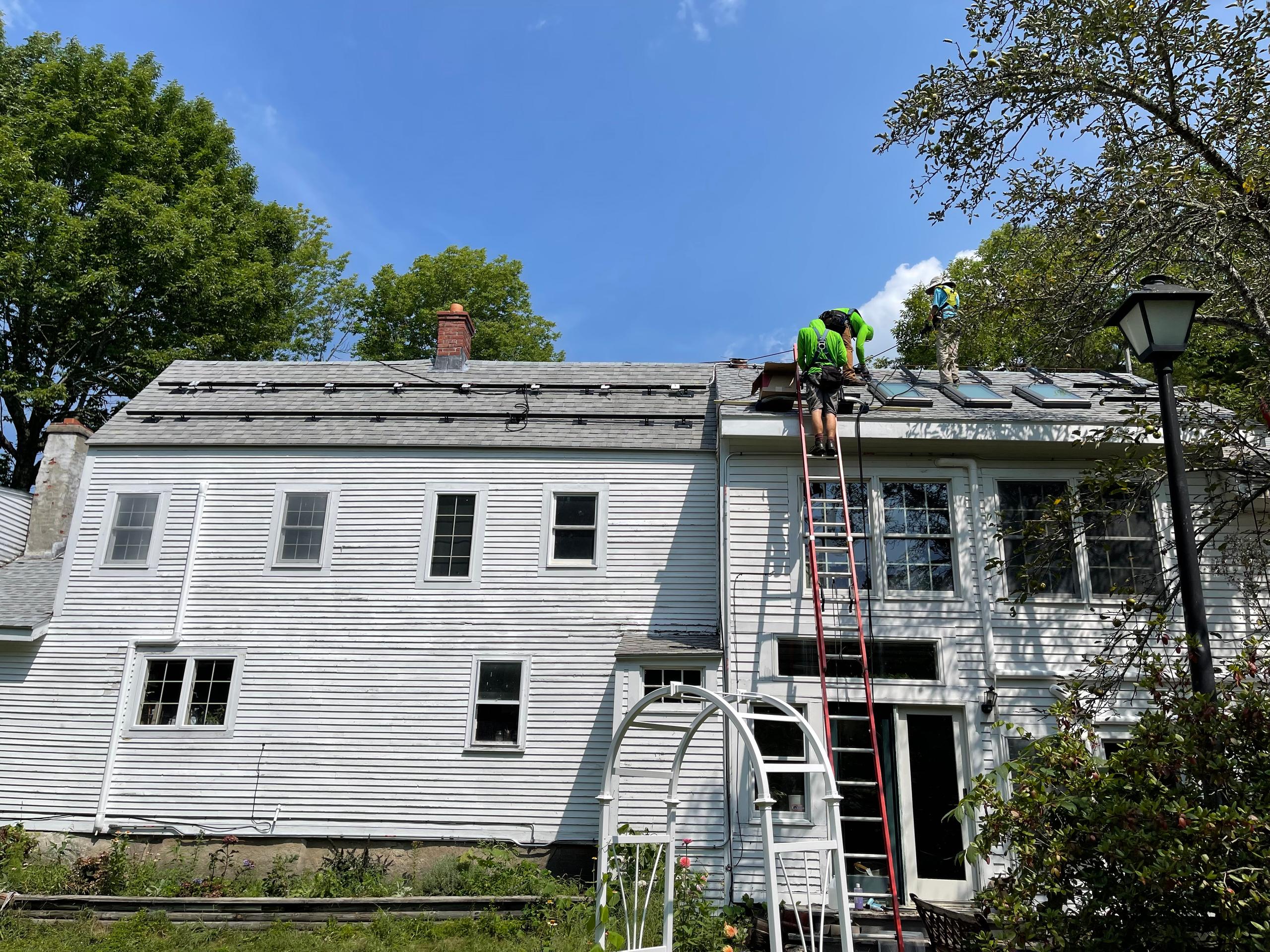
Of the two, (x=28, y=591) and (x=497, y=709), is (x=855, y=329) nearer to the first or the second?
(x=497, y=709)

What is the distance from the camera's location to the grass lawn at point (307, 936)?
9055mm

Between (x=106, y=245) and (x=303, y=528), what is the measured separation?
13808mm

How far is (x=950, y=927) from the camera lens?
21.4 feet

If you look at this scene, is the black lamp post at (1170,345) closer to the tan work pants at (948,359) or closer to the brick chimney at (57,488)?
the tan work pants at (948,359)

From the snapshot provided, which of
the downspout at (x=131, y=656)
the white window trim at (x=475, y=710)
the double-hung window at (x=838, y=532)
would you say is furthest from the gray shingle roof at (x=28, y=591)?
the double-hung window at (x=838, y=532)

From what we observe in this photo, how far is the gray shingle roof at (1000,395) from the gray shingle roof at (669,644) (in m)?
3.08

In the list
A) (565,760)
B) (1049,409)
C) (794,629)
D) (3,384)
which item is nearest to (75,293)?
(3,384)

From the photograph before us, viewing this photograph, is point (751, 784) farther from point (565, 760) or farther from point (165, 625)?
point (165, 625)

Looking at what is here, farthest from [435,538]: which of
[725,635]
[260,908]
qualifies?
[260,908]

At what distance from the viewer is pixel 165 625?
42.8 feet

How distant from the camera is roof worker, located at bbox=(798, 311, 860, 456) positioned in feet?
37.2

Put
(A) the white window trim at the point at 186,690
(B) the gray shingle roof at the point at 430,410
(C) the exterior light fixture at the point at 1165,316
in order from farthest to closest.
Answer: (B) the gray shingle roof at the point at 430,410 < (A) the white window trim at the point at 186,690 < (C) the exterior light fixture at the point at 1165,316

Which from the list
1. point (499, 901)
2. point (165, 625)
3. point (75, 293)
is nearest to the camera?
point (499, 901)

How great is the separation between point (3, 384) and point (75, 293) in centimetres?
325
